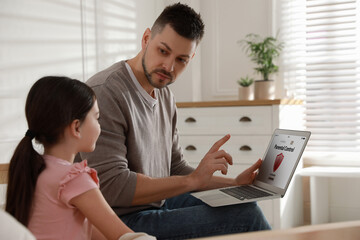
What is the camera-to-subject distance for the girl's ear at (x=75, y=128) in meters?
1.17

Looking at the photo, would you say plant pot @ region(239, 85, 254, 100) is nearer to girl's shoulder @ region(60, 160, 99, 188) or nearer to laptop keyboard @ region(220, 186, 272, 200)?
laptop keyboard @ region(220, 186, 272, 200)

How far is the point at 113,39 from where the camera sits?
3369 mm

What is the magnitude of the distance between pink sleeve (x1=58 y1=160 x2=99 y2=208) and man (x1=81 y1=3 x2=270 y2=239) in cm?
33

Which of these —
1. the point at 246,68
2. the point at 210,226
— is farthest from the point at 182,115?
the point at 210,226

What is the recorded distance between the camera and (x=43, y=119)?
1.14 meters

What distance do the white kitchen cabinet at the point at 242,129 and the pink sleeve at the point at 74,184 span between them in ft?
6.68

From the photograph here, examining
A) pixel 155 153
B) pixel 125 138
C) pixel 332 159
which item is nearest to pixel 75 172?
pixel 125 138

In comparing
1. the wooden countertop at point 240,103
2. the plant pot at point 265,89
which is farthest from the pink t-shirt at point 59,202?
the plant pot at point 265,89

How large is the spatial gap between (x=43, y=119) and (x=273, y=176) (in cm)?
79

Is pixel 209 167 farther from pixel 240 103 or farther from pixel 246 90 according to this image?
pixel 246 90

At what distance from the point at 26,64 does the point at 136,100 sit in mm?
1097

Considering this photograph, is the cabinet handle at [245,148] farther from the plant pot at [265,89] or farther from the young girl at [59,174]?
the young girl at [59,174]

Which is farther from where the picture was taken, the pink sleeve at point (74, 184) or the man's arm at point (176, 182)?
the man's arm at point (176, 182)

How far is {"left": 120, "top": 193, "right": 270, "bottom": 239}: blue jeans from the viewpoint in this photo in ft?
4.71
